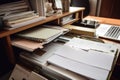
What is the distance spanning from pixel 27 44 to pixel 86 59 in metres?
0.38

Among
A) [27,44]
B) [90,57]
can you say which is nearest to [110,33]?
[90,57]

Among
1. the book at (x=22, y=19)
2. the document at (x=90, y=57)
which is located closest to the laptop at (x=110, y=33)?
the document at (x=90, y=57)

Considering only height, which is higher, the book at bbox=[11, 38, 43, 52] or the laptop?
the book at bbox=[11, 38, 43, 52]

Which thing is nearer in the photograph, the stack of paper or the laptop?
the stack of paper

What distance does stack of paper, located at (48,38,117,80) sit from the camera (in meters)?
0.68

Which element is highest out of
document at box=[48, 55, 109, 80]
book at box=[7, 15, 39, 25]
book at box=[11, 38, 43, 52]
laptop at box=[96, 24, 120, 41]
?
book at box=[7, 15, 39, 25]

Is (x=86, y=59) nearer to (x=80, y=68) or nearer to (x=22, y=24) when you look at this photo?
(x=80, y=68)

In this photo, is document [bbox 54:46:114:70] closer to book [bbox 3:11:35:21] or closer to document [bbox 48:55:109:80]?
document [bbox 48:55:109:80]

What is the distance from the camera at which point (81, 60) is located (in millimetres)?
773

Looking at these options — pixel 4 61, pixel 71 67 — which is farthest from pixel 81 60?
pixel 4 61

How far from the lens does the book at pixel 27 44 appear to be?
783mm

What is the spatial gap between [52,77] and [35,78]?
0.10m

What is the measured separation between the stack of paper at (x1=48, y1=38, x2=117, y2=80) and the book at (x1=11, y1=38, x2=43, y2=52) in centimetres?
11

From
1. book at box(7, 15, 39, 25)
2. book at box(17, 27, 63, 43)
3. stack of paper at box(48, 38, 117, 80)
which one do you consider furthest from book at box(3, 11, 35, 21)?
stack of paper at box(48, 38, 117, 80)
